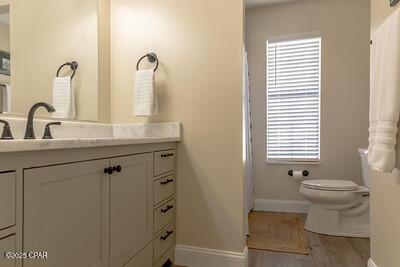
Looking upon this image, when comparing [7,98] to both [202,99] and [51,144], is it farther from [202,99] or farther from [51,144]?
[202,99]

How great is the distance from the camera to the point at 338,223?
2408mm

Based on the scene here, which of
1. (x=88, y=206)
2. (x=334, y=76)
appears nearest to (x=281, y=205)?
(x=334, y=76)

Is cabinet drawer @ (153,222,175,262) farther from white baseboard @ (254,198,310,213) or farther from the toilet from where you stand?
white baseboard @ (254,198,310,213)

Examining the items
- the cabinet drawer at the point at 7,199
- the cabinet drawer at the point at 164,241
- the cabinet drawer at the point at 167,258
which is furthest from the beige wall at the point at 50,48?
the cabinet drawer at the point at 167,258

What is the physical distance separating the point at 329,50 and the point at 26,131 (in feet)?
9.53

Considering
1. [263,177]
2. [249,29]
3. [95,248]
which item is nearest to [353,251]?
[263,177]

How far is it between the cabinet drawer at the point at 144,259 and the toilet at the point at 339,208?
159 cm

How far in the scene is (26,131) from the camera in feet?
4.30

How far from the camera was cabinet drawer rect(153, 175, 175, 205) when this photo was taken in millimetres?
1604

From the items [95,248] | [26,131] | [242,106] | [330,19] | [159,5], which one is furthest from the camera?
[330,19]

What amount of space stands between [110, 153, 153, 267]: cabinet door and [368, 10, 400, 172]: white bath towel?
1154 millimetres

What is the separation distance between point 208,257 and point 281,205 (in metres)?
1.57

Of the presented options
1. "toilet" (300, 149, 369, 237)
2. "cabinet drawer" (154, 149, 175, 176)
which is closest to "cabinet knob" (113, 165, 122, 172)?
"cabinet drawer" (154, 149, 175, 176)

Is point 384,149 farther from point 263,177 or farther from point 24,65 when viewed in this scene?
point 263,177
